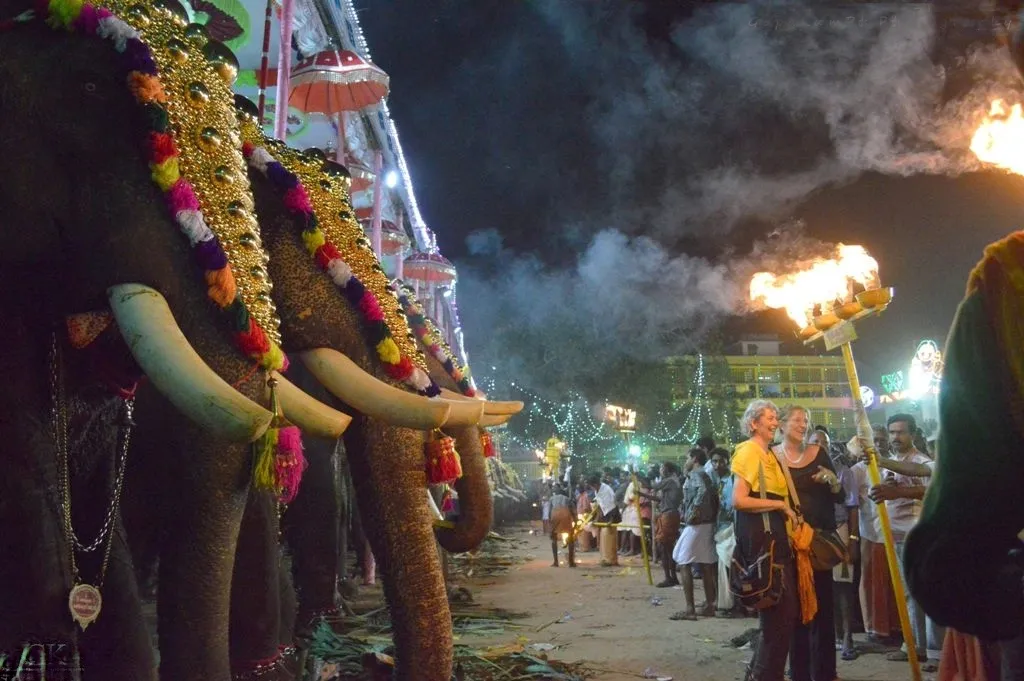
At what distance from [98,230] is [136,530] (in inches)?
75.0

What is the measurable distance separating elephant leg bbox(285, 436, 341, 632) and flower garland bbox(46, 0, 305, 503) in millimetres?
3144

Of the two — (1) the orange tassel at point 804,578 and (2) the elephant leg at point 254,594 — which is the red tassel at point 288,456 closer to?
(2) the elephant leg at point 254,594

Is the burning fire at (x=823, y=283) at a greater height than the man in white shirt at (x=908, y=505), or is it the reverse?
the burning fire at (x=823, y=283)

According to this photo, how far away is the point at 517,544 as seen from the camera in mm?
23656

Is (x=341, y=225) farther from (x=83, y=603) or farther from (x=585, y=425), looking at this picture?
(x=585, y=425)

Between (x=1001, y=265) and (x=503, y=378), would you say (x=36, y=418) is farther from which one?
(x=503, y=378)

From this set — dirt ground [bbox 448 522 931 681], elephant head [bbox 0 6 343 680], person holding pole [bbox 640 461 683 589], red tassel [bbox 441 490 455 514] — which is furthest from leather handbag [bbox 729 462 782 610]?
person holding pole [bbox 640 461 683 589]

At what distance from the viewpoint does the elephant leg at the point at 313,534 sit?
546 centimetres

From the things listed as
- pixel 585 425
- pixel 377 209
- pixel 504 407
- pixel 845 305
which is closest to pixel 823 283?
pixel 845 305

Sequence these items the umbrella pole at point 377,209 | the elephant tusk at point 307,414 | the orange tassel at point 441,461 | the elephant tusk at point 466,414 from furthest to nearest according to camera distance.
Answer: the umbrella pole at point 377,209
the orange tassel at point 441,461
the elephant tusk at point 466,414
the elephant tusk at point 307,414

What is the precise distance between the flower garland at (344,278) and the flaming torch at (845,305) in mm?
3237

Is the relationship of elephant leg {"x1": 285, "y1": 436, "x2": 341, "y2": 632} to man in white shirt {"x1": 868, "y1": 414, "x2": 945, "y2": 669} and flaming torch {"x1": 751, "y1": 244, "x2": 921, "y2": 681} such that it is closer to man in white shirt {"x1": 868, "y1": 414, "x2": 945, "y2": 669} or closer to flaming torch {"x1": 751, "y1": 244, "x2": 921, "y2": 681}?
flaming torch {"x1": 751, "y1": 244, "x2": 921, "y2": 681}

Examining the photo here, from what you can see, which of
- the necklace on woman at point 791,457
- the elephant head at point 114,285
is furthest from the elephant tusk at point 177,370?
the necklace on woman at point 791,457

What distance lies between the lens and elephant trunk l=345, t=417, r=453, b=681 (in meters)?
3.05
